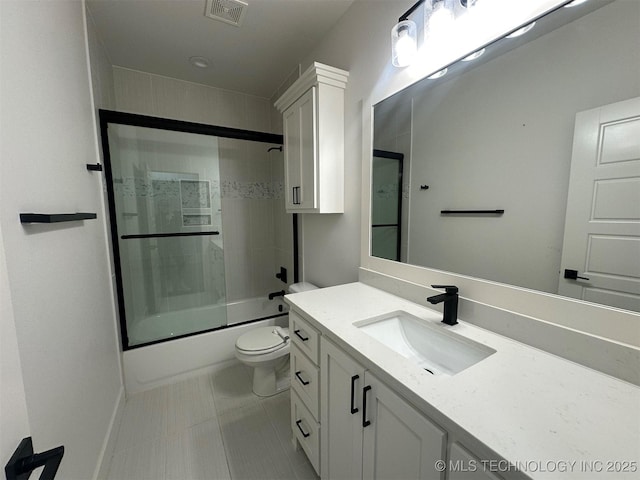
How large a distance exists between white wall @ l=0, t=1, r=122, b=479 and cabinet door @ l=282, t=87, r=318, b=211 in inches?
44.9

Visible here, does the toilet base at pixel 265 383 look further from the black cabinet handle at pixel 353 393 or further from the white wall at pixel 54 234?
the black cabinet handle at pixel 353 393

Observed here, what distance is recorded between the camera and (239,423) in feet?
5.16

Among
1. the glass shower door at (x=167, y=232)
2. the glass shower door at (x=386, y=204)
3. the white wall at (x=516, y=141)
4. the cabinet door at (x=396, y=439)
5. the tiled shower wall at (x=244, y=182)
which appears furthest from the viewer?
the tiled shower wall at (x=244, y=182)

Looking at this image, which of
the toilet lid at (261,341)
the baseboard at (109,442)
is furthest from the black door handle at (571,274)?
the baseboard at (109,442)

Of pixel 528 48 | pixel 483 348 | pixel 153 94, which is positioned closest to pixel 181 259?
pixel 153 94

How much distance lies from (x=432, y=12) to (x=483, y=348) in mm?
1268

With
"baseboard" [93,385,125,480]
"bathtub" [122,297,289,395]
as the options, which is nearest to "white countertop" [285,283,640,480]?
"baseboard" [93,385,125,480]

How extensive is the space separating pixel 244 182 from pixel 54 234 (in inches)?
78.2

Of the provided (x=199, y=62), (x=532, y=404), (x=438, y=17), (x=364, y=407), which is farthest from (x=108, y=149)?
(x=532, y=404)

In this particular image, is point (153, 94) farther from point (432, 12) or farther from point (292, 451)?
point (292, 451)

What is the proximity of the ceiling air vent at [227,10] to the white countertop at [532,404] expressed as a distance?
1.89 metres

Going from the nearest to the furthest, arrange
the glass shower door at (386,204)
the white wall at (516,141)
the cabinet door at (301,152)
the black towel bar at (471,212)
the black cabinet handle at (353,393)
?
the white wall at (516,141)
the black cabinet handle at (353,393)
the black towel bar at (471,212)
the glass shower door at (386,204)
the cabinet door at (301,152)

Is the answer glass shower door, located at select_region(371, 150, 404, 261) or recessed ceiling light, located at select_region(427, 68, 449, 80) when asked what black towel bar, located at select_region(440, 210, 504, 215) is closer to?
glass shower door, located at select_region(371, 150, 404, 261)

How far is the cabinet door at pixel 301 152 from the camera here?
1601 mm
